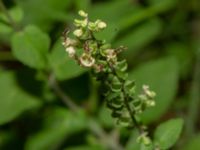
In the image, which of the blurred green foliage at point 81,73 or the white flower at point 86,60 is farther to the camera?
the blurred green foliage at point 81,73

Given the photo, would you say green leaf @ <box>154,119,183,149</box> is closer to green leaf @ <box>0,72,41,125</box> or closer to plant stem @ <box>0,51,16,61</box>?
green leaf @ <box>0,72,41,125</box>

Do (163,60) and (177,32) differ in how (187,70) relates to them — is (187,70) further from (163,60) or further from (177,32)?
(163,60)

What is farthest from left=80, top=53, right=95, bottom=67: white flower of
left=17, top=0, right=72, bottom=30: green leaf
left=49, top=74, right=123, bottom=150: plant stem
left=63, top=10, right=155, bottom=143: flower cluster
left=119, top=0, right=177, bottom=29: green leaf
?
left=119, top=0, right=177, bottom=29: green leaf

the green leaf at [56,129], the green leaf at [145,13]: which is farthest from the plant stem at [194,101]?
the green leaf at [56,129]

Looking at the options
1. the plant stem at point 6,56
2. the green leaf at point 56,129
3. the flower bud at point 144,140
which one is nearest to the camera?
the flower bud at point 144,140

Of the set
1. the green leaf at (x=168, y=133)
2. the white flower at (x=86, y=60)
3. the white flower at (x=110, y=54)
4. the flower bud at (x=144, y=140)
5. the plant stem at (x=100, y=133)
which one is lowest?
the flower bud at (x=144, y=140)

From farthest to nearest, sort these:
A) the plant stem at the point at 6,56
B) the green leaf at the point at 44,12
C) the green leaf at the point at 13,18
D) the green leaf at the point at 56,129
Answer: the plant stem at the point at 6,56
the green leaf at the point at 44,12
the green leaf at the point at 56,129
the green leaf at the point at 13,18

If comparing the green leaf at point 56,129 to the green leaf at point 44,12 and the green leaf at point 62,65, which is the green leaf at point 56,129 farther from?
the green leaf at point 44,12

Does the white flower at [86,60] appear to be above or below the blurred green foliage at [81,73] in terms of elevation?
below
